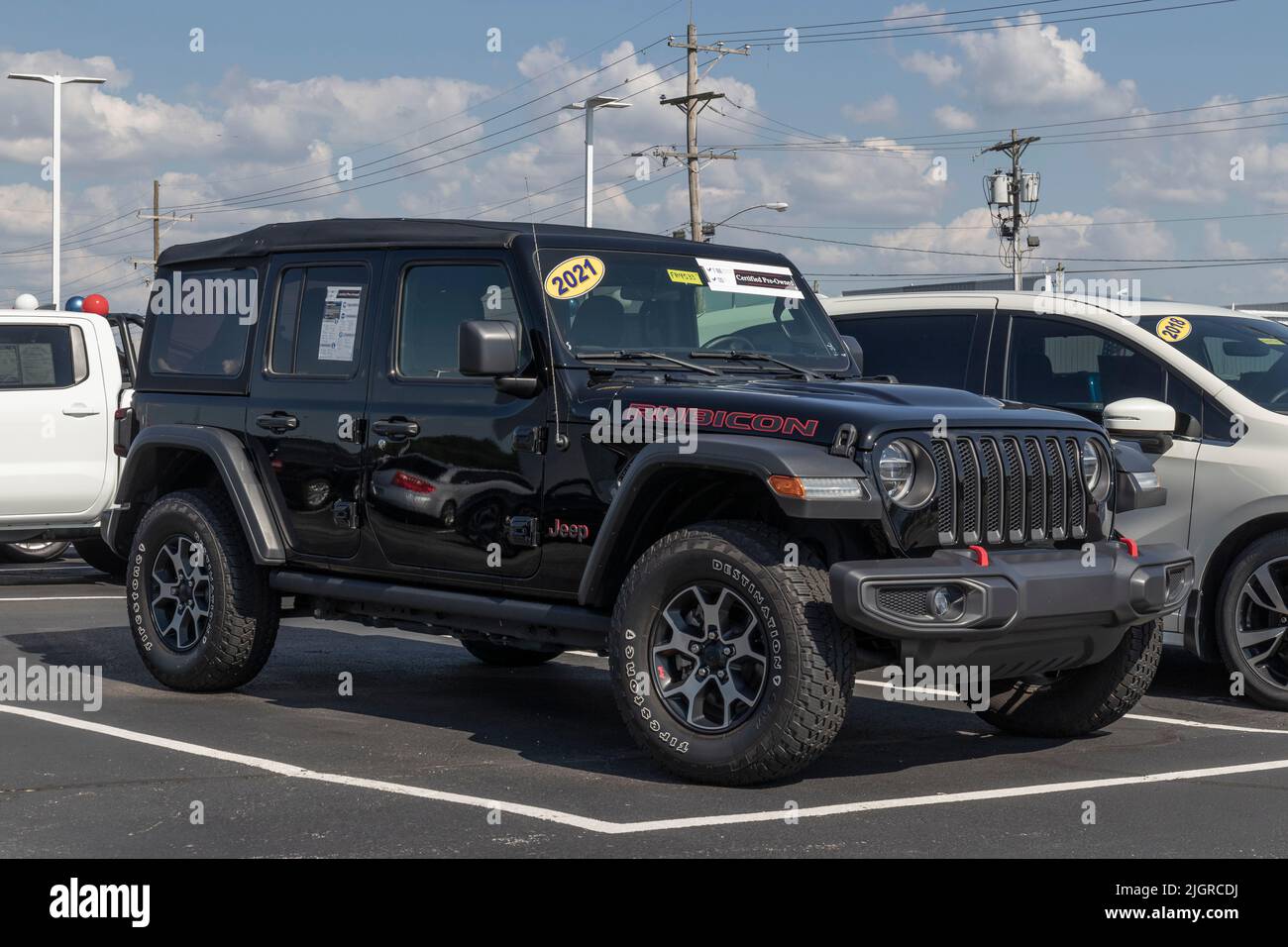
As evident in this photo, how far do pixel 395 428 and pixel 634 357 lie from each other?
110 centimetres

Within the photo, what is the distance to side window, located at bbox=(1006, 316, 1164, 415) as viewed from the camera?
8.86 m

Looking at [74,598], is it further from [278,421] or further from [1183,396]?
[1183,396]

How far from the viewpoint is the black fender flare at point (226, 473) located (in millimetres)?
8117

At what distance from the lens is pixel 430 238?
7691 millimetres

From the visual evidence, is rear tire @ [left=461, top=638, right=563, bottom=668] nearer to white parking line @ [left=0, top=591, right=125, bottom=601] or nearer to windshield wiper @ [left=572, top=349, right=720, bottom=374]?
windshield wiper @ [left=572, top=349, right=720, bottom=374]

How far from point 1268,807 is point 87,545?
10.7m

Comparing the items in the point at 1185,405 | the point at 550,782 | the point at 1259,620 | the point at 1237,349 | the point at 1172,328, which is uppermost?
the point at 1172,328

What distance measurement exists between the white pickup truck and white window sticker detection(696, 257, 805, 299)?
6841 millimetres

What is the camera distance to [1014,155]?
5034 centimetres

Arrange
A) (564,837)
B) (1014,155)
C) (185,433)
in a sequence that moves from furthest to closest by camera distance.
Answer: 1. (1014,155)
2. (185,433)
3. (564,837)

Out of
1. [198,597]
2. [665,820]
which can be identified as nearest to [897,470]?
[665,820]

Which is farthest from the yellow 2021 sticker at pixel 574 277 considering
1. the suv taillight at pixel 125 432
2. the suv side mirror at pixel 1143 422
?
the suv taillight at pixel 125 432
